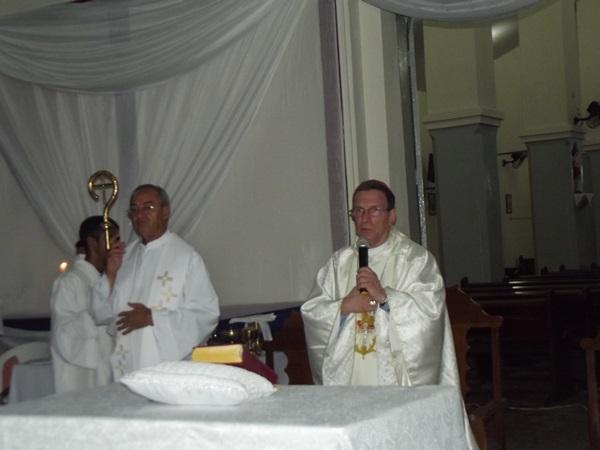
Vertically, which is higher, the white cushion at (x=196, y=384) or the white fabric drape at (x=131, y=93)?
the white fabric drape at (x=131, y=93)

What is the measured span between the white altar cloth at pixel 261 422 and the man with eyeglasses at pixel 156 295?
234cm

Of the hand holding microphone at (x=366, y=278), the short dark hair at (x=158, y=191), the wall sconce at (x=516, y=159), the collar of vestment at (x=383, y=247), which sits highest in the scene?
the wall sconce at (x=516, y=159)

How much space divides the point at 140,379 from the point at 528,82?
40.3 feet

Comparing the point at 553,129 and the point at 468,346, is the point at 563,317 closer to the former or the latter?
the point at 468,346

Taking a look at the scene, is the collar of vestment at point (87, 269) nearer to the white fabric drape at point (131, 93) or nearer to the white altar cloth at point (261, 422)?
the white fabric drape at point (131, 93)

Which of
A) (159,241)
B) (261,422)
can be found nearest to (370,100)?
(159,241)

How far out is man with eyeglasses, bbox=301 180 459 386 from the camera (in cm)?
430

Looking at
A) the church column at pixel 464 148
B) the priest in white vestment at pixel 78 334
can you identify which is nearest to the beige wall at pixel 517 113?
the church column at pixel 464 148

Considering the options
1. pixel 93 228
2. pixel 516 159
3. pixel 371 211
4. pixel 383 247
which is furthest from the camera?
pixel 516 159

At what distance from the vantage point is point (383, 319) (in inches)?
171

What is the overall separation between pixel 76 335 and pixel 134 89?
1908 millimetres

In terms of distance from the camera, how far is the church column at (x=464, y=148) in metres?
11.0

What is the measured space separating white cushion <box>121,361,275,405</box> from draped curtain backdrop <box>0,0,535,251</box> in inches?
152

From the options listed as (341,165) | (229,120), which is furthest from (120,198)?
(341,165)
